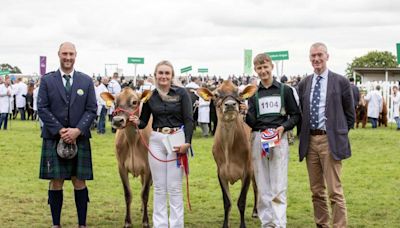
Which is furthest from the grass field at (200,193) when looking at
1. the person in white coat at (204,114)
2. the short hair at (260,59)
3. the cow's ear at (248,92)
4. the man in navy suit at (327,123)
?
the person in white coat at (204,114)

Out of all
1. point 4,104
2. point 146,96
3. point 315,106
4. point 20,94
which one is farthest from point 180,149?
point 20,94

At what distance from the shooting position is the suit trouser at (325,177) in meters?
7.02

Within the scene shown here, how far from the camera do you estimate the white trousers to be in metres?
7.10

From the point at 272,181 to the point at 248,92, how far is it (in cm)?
112

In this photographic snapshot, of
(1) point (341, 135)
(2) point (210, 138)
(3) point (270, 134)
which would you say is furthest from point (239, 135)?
(2) point (210, 138)

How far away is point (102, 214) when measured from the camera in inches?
351

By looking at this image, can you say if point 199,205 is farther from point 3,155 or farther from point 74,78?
point 3,155

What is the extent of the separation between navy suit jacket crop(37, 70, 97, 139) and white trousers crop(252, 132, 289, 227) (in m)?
2.14

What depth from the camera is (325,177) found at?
7.11 meters

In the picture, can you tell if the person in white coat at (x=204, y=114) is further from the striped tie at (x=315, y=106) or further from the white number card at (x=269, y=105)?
the striped tie at (x=315, y=106)

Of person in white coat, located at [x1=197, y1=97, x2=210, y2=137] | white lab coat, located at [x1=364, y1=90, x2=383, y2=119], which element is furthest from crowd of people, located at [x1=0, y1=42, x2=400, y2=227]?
white lab coat, located at [x1=364, y1=90, x2=383, y2=119]

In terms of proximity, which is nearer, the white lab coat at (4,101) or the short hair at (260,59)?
the short hair at (260,59)

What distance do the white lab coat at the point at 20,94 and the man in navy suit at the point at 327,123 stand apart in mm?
23953

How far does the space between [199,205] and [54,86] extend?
11.6 ft
